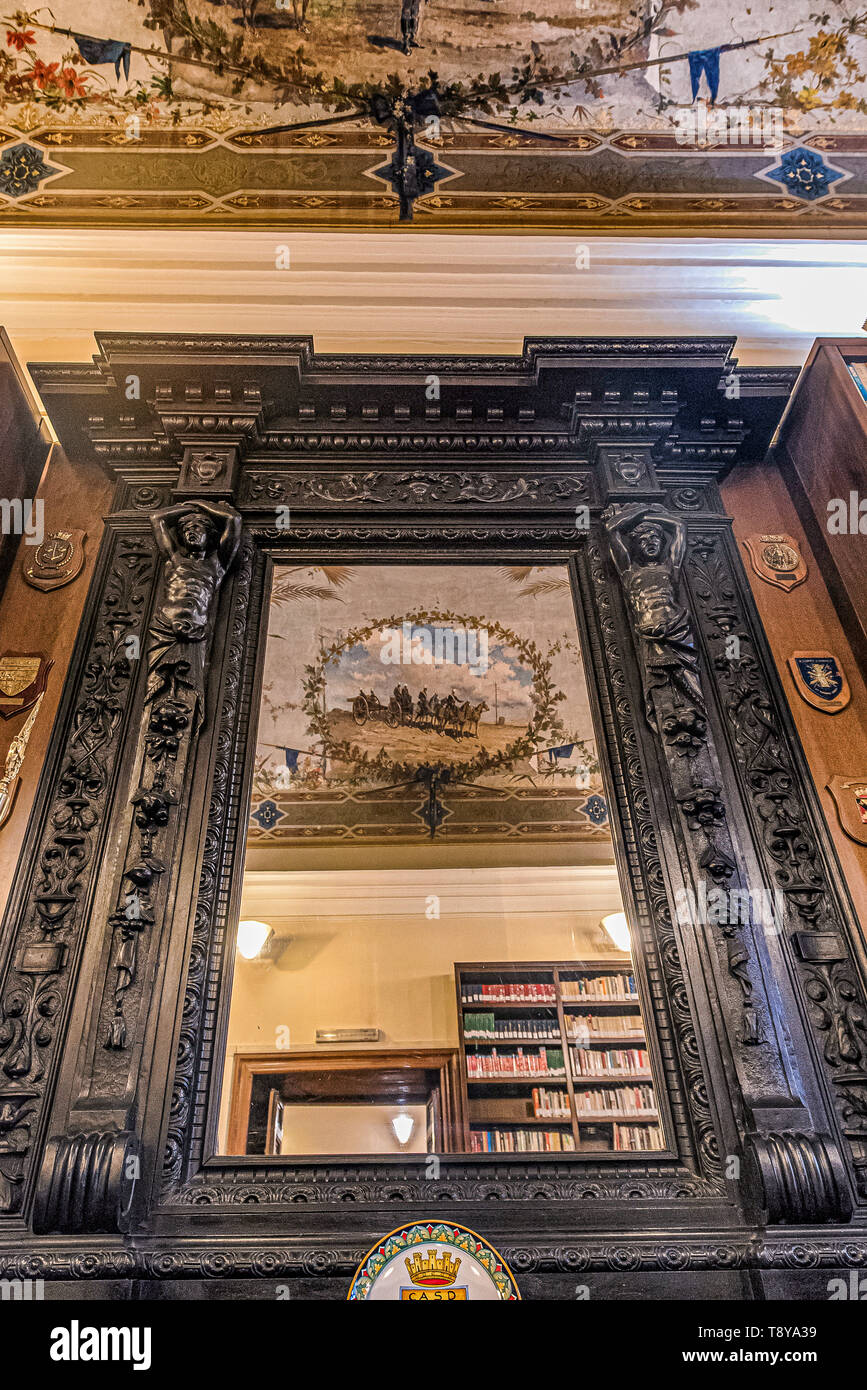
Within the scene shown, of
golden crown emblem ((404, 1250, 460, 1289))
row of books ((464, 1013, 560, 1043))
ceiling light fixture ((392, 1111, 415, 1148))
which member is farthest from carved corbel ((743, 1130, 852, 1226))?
ceiling light fixture ((392, 1111, 415, 1148))

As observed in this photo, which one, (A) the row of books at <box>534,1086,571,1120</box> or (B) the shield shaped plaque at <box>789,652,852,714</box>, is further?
(B) the shield shaped plaque at <box>789,652,852,714</box>

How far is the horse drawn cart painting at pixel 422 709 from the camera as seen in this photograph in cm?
363

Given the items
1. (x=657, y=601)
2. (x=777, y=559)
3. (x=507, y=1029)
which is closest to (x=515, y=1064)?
(x=507, y=1029)

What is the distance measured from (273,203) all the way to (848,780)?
14.3ft

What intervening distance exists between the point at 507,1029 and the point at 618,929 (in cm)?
56

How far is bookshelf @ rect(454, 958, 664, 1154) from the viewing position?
2.91 m

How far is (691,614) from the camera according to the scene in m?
4.16

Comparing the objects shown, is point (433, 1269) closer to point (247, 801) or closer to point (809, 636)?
point (247, 801)

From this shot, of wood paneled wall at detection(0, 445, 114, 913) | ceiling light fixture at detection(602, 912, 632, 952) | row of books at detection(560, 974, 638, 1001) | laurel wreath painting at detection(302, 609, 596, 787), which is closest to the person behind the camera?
row of books at detection(560, 974, 638, 1001)

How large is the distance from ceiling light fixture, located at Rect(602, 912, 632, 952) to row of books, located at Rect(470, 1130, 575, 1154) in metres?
0.65

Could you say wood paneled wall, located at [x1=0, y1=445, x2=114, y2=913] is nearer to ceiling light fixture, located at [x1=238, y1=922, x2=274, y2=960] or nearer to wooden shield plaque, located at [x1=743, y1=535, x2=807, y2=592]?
ceiling light fixture, located at [x1=238, y1=922, x2=274, y2=960]

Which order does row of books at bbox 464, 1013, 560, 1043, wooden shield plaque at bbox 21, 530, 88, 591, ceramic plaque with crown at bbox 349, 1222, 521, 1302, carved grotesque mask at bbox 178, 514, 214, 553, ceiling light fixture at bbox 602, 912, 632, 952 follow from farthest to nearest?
wooden shield plaque at bbox 21, 530, 88, 591, carved grotesque mask at bbox 178, 514, 214, 553, ceiling light fixture at bbox 602, 912, 632, 952, row of books at bbox 464, 1013, 560, 1043, ceramic plaque with crown at bbox 349, 1222, 521, 1302

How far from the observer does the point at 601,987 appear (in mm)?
3201
